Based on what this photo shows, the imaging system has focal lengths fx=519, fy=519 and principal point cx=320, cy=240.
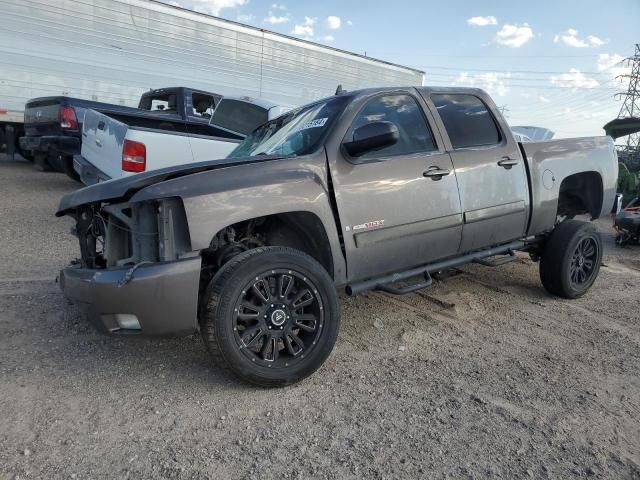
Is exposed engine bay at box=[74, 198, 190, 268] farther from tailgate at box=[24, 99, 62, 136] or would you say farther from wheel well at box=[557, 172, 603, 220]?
tailgate at box=[24, 99, 62, 136]

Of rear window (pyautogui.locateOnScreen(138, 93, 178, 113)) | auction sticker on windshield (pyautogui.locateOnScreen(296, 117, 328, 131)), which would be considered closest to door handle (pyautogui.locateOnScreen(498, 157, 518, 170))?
auction sticker on windshield (pyautogui.locateOnScreen(296, 117, 328, 131))

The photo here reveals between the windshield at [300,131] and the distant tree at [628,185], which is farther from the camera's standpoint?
the distant tree at [628,185]

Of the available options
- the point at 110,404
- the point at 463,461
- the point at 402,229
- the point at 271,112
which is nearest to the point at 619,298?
the point at 402,229

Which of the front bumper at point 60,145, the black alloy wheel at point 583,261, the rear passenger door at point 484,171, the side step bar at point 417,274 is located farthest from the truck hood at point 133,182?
the front bumper at point 60,145

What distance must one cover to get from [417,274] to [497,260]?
3.62 feet

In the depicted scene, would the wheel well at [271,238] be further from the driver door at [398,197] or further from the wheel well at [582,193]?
the wheel well at [582,193]

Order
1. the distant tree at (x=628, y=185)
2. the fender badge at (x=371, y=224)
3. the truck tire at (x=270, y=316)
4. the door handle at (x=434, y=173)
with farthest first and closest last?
the distant tree at (x=628, y=185), the door handle at (x=434, y=173), the fender badge at (x=371, y=224), the truck tire at (x=270, y=316)

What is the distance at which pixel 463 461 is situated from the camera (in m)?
2.53

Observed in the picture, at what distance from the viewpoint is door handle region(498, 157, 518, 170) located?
4.46 metres

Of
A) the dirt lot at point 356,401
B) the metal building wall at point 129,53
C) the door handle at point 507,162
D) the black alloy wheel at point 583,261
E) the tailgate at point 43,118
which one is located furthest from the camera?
the metal building wall at point 129,53

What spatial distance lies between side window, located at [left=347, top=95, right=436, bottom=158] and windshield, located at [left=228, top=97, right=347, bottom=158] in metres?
0.23

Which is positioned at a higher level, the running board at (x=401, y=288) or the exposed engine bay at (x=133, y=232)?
the exposed engine bay at (x=133, y=232)

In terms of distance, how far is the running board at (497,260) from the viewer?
455 centimetres

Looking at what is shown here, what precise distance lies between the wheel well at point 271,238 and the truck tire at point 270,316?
0.30m
